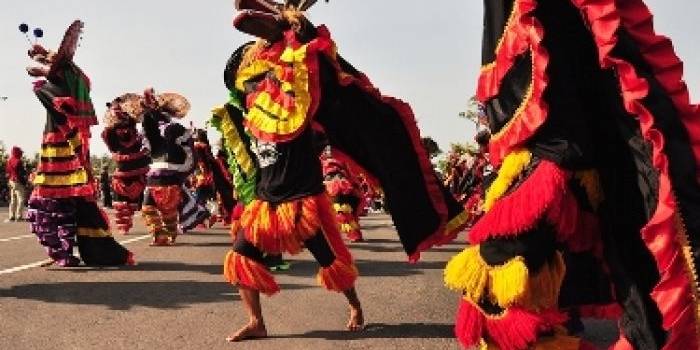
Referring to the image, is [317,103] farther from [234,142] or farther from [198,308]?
[198,308]

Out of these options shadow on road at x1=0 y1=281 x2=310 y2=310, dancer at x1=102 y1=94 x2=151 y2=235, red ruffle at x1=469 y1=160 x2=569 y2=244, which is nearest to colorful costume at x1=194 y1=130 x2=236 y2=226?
dancer at x1=102 y1=94 x2=151 y2=235

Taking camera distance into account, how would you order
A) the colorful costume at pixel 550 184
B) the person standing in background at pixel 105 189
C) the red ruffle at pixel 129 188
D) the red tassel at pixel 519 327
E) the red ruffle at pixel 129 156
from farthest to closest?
the person standing in background at pixel 105 189 → the red ruffle at pixel 129 188 → the red ruffle at pixel 129 156 → the red tassel at pixel 519 327 → the colorful costume at pixel 550 184

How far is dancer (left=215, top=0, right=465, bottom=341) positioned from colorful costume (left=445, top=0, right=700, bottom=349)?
188 centimetres

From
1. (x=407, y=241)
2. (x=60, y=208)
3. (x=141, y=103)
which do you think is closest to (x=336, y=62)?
(x=407, y=241)

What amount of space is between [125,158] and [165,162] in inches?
93.4

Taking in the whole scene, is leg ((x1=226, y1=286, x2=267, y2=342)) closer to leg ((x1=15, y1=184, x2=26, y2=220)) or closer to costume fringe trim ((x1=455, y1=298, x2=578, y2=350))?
costume fringe trim ((x1=455, y1=298, x2=578, y2=350))

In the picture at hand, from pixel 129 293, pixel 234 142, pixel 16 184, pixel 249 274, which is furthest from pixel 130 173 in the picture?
pixel 249 274

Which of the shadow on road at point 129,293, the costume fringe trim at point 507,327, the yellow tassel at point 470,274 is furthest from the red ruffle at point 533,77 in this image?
the shadow on road at point 129,293

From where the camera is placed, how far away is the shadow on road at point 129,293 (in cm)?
614

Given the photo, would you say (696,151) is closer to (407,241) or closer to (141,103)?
(407,241)

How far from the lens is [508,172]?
267 cm

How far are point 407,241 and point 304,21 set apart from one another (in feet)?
5.14

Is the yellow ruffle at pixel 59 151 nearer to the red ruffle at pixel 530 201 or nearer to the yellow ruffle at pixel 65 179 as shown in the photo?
the yellow ruffle at pixel 65 179

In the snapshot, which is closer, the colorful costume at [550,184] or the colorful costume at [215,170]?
the colorful costume at [550,184]
